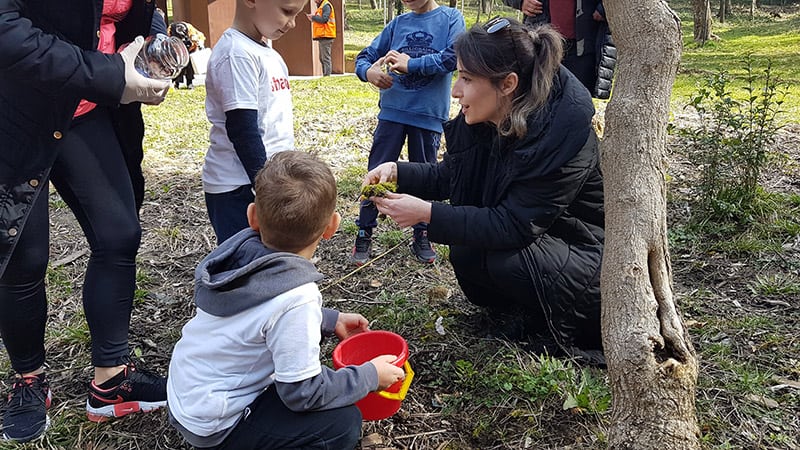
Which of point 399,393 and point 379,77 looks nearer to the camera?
point 399,393

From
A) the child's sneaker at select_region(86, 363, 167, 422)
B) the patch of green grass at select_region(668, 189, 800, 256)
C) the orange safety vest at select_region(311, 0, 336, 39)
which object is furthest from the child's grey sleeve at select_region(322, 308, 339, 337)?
the orange safety vest at select_region(311, 0, 336, 39)

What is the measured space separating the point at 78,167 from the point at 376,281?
5.69 ft

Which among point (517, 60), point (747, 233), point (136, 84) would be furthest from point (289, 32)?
point (136, 84)

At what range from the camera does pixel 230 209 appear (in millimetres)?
2830

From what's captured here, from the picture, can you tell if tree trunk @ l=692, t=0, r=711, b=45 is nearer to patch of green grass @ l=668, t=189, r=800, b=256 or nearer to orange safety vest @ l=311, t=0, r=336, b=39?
orange safety vest @ l=311, t=0, r=336, b=39

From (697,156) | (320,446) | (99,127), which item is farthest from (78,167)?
(697,156)

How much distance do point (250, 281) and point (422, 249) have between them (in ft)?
7.16

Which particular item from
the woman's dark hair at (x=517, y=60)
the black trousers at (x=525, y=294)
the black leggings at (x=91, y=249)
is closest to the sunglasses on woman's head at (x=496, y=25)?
the woman's dark hair at (x=517, y=60)

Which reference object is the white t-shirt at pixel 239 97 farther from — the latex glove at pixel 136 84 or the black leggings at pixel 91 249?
the black leggings at pixel 91 249

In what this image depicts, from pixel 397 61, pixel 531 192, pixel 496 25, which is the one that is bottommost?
pixel 531 192

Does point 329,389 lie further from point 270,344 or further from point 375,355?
point 375,355

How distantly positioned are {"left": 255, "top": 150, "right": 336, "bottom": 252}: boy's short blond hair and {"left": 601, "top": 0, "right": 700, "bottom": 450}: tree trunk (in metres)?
0.85

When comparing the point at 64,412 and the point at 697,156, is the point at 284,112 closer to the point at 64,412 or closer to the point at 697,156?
the point at 64,412

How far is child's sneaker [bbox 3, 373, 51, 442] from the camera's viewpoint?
2.31 metres
